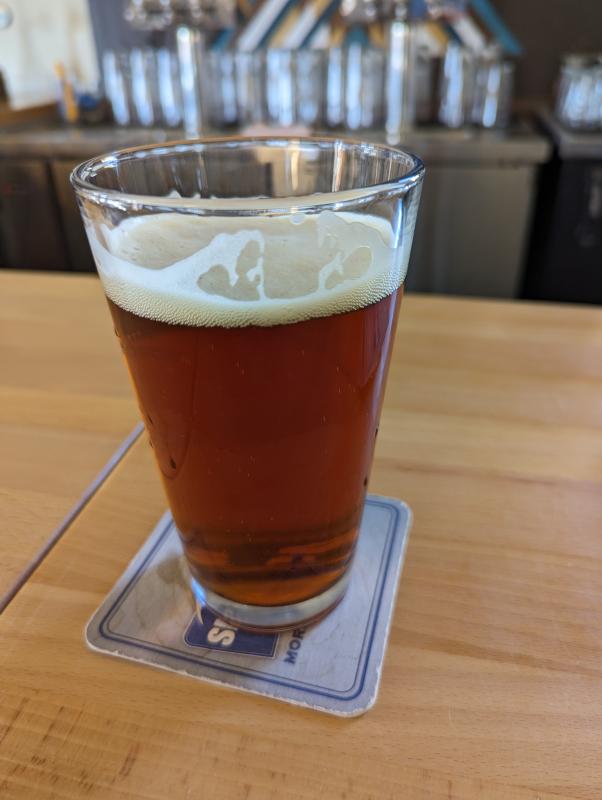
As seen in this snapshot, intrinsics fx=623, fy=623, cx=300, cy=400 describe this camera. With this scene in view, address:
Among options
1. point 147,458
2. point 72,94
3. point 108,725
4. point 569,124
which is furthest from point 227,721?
point 72,94

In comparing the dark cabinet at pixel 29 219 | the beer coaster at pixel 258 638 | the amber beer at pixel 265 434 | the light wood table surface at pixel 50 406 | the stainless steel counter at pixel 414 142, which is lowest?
the dark cabinet at pixel 29 219

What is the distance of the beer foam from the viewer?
0.98 feet

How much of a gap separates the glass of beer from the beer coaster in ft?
0.05

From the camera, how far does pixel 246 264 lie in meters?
0.31

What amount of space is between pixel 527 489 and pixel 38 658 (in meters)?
0.42

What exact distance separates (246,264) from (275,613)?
0.25m

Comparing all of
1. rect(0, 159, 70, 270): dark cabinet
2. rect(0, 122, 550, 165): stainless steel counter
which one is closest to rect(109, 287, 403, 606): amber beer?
rect(0, 122, 550, 165): stainless steel counter

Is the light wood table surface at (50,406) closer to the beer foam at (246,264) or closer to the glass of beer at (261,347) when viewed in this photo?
the glass of beer at (261,347)

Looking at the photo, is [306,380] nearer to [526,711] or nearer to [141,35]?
[526,711]

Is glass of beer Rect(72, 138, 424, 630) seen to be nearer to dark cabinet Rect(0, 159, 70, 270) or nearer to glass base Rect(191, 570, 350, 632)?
glass base Rect(191, 570, 350, 632)

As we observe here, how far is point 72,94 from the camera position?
2.76 metres

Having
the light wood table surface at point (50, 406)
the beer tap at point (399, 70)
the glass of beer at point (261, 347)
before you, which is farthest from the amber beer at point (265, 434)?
the beer tap at point (399, 70)

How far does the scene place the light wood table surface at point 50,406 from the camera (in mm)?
540

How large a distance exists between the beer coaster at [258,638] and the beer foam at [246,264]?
0.23 meters
